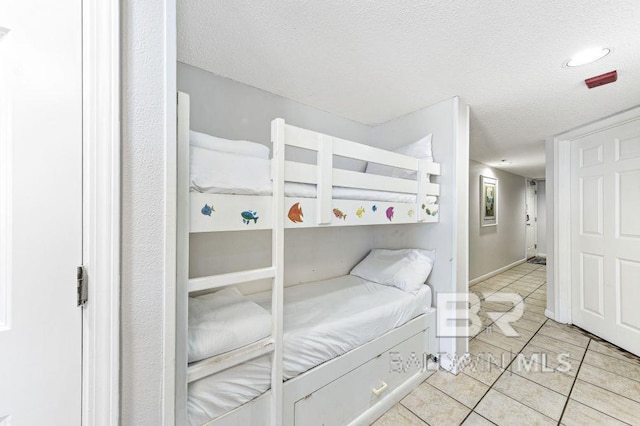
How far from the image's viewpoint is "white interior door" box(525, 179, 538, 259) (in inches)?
249

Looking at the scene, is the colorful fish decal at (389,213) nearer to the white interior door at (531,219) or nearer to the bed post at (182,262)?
the bed post at (182,262)

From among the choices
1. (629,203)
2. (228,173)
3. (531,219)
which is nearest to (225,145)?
(228,173)

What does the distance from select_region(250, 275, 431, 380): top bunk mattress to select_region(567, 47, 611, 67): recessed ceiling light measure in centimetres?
178

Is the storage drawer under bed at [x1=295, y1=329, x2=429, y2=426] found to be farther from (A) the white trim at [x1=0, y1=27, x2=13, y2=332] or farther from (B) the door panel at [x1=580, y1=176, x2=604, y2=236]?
(B) the door panel at [x1=580, y1=176, x2=604, y2=236]

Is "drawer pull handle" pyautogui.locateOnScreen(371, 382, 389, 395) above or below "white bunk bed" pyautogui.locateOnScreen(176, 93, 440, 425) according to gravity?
below

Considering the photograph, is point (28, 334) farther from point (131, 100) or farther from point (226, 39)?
point (226, 39)

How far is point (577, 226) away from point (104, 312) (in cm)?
A: 400

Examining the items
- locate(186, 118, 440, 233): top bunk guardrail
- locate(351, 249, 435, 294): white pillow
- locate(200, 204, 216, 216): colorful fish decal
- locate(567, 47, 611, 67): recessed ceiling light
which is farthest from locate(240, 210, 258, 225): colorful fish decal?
locate(567, 47, 611, 67): recessed ceiling light

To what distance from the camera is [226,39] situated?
1.40 metres

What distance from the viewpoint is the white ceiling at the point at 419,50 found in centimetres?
117

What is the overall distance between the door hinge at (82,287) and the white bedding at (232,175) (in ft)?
1.30

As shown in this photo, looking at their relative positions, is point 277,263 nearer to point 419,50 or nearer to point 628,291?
point 419,50

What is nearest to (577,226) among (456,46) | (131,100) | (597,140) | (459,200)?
(597,140)

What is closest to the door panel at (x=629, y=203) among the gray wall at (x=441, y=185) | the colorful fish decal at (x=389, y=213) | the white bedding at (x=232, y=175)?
the gray wall at (x=441, y=185)
